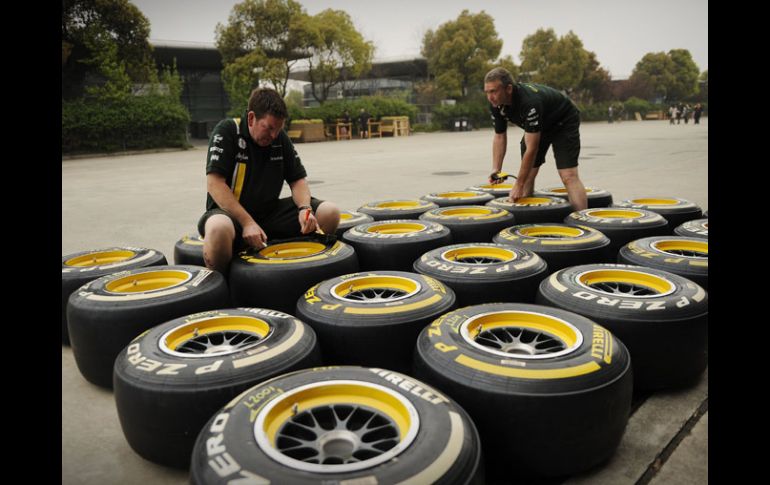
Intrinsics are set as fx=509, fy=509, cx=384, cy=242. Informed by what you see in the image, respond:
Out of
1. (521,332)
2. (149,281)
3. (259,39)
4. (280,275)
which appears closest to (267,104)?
(280,275)

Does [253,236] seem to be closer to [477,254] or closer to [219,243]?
[219,243]

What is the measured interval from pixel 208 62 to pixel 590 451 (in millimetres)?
37815

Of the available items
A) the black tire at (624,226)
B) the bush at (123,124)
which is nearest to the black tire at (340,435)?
the black tire at (624,226)

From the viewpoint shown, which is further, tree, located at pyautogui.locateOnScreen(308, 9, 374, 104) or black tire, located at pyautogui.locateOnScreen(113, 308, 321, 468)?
tree, located at pyautogui.locateOnScreen(308, 9, 374, 104)

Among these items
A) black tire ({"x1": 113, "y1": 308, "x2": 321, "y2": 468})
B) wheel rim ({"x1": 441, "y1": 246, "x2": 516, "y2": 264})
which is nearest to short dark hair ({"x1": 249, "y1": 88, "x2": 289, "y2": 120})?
wheel rim ({"x1": 441, "y1": 246, "x2": 516, "y2": 264})

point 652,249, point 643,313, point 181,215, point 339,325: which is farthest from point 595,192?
point 181,215

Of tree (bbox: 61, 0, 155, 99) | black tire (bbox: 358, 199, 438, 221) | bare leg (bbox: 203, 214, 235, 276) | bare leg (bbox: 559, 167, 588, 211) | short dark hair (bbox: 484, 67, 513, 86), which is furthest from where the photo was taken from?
tree (bbox: 61, 0, 155, 99)

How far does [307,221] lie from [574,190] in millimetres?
2675

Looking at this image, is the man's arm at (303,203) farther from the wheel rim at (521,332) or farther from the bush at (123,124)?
the bush at (123,124)

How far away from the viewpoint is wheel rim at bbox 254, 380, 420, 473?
4.65 ft

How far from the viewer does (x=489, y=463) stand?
1.69m

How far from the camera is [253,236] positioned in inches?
122

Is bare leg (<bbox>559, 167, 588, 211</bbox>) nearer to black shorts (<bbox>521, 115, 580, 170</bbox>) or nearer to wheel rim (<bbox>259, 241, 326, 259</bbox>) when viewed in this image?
black shorts (<bbox>521, 115, 580, 170</bbox>)

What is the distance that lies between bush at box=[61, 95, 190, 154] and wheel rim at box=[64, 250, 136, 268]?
58.4 ft
